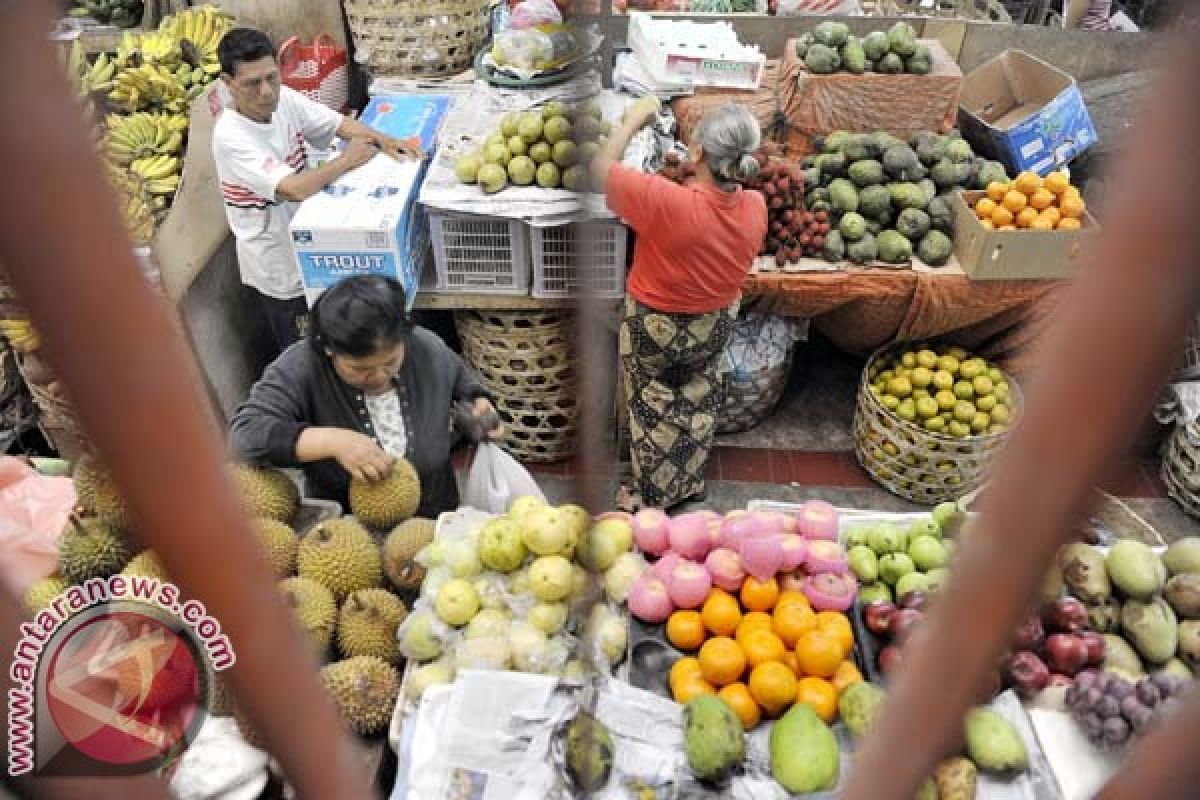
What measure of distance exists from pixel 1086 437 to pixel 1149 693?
5.60 ft

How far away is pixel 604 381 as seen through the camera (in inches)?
20.2

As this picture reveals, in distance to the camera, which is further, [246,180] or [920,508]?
[920,508]

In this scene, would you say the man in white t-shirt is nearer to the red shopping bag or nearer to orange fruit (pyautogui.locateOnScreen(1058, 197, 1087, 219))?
the red shopping bag

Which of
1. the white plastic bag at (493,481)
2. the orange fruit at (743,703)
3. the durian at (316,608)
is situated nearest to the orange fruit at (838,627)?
the orange fruit at (743,703)

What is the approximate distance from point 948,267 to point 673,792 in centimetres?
237

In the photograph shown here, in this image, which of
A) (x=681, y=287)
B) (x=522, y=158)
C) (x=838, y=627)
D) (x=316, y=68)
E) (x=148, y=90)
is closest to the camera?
(x=838, y=627)

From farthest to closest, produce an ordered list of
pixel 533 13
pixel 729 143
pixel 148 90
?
pixel 148 90 < pixel 533 13 < pixel 729 143

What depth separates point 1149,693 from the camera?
1562 mm

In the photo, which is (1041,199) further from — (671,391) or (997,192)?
(671,391)

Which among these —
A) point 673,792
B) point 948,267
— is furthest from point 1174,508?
point 673,792

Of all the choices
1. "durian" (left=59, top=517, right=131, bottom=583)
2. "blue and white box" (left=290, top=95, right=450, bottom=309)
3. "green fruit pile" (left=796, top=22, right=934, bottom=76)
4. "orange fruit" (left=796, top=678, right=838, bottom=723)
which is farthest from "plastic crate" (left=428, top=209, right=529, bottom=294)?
"orange fruit" (left=796, top=678, right=838, bottom=723)

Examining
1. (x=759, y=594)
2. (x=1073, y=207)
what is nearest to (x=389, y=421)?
(x=759, y=594)

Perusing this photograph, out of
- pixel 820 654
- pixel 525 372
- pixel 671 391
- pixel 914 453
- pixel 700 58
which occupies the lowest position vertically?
pixel 914 453

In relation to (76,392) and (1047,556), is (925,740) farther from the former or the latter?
(76,392)
